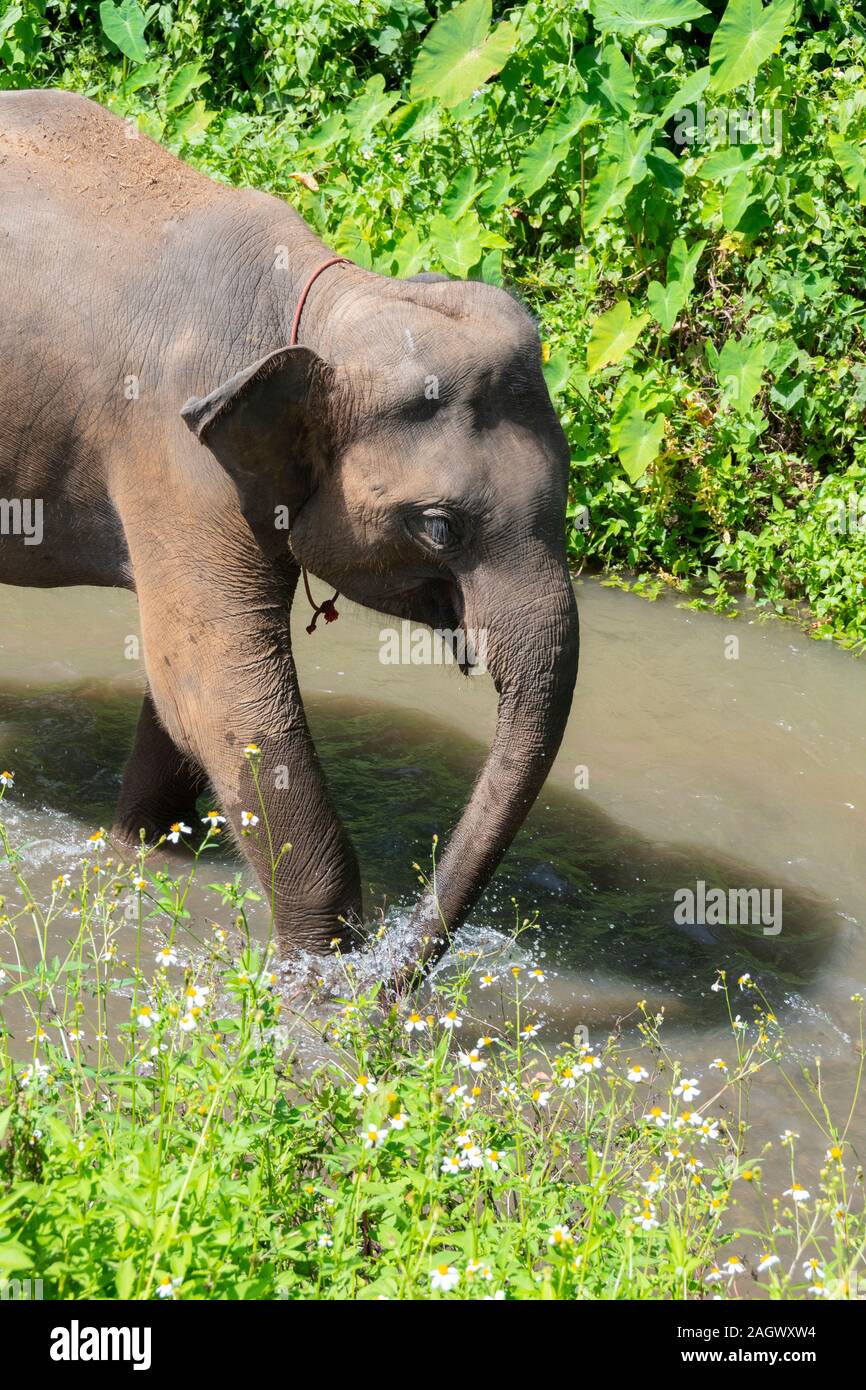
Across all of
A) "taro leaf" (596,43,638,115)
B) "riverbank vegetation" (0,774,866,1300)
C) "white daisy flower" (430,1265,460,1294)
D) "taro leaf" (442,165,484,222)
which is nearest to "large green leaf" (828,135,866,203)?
"taro leaf" (596,43,638,115)

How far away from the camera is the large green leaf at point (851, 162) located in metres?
7.86

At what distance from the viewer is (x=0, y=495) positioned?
4.73 m

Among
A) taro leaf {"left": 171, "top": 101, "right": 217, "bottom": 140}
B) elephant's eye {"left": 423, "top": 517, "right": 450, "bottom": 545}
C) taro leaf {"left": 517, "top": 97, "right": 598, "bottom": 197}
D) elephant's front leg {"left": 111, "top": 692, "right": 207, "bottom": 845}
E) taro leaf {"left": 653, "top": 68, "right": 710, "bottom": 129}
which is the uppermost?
taro leaf {"left": 171, "top": 101, "right": 217, "bottom": 140}

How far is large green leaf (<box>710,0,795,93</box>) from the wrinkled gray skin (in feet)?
13.7

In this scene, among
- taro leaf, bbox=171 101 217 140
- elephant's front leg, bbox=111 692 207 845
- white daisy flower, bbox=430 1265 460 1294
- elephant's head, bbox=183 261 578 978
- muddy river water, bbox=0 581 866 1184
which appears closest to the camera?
white daisy flower, bbox=430 1265 460 1294

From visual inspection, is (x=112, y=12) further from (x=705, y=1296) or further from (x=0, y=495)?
(x=705, y=1296)

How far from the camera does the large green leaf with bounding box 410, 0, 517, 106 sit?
8047 millimetres

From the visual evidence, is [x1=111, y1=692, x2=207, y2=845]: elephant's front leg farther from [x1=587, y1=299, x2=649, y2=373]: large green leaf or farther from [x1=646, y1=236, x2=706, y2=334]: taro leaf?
[x1=646, y1=236, x2=706, y2=334]: taro leaf

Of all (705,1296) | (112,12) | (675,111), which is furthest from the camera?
(112,12)

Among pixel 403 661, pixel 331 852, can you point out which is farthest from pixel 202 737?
pixel 403 661

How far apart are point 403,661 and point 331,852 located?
8.71 ft

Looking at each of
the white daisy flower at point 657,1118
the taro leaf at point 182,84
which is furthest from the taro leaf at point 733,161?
the white daisy flower at point 657,1118

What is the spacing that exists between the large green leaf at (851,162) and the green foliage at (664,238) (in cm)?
1

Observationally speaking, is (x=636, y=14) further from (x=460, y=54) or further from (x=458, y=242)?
(x=458, y=242)
